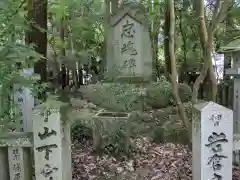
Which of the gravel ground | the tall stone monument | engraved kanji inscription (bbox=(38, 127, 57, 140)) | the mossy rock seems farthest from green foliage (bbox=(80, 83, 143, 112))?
engraved kanji inscription (bbox=(38, 127, 57, 140))

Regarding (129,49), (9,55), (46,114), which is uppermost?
(129,49)

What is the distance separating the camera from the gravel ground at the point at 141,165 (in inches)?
152

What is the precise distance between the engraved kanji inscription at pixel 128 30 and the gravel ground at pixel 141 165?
2.51m

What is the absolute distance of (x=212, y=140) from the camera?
9.02 ft

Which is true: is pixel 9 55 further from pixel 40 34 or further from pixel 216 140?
pixel 40 34

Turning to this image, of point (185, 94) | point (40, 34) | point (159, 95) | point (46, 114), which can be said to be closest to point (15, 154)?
point (46, 114)

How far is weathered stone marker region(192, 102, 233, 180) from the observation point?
2684 millimetres

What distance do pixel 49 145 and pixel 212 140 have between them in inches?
58.4

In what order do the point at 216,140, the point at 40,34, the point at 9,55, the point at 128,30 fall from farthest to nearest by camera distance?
the point at 128,30
the point at 40,34
the point at 216,140
the point at 9,55

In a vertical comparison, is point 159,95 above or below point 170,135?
above

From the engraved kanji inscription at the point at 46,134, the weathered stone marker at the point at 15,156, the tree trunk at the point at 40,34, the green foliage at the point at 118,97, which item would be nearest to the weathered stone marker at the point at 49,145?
the engraved kanji inscription at the point at 46,134

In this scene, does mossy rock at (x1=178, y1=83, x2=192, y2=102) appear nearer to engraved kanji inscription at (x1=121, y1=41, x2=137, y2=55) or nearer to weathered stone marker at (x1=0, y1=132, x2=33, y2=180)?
engraved kanji inscription at (x1=121, y1=41, x2=137, y2=55)

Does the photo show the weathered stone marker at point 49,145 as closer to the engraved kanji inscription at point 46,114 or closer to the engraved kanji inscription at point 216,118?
the engraved kanji inscription at point 46,114

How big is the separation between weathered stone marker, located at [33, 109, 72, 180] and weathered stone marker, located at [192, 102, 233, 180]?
4.11ft
